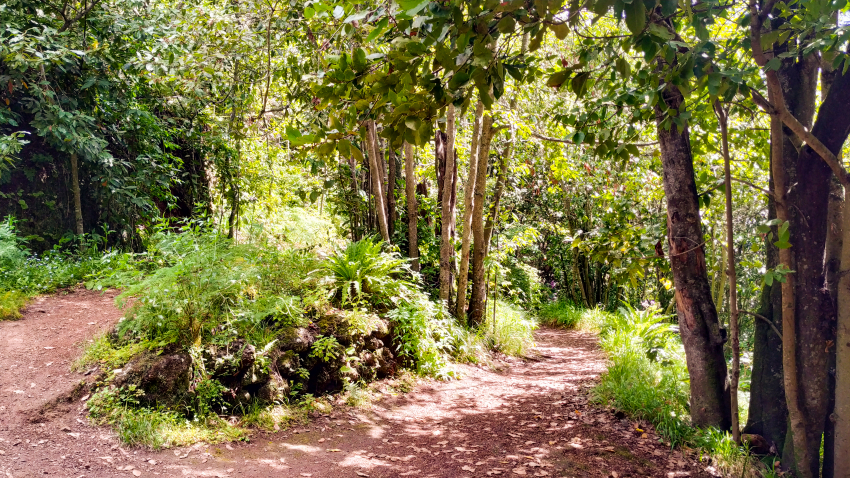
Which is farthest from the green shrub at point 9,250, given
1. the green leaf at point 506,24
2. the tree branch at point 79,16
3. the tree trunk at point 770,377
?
the tree trunk at point 770,377

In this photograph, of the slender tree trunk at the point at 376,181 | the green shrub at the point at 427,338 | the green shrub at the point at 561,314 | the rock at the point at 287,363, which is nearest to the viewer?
the rock at the point at 287,363

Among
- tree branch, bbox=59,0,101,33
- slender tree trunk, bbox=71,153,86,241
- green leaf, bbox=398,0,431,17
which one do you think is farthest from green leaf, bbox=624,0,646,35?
slender tree trunk, bbox=71,153,86,241

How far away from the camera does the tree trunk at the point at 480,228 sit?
769 centimetres

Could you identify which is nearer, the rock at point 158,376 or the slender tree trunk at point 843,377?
the slender tree trunk at point 843,377

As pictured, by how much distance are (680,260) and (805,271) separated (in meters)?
0.87

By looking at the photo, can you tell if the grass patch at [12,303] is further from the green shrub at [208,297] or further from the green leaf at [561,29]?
the green leaf at [561,29]

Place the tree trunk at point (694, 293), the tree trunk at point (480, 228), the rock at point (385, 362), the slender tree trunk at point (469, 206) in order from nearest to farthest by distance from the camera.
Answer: the tree trunk at point (694, 293) → the rock at point (385, 362) → the tree trunk at point (480, 228) → the slender tree trunk at point (469, 206)

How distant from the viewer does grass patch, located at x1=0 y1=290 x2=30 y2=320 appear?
213 inches

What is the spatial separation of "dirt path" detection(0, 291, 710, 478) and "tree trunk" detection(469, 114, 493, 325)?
249 centimetres

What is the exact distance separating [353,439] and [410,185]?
4.40 m

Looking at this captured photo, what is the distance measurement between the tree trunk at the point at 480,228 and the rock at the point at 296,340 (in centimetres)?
359

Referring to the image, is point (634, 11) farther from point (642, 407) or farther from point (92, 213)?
point (92, 213)

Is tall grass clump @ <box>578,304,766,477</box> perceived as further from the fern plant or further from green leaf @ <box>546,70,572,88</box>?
green leaf @ <box>546,70,572,88</box>

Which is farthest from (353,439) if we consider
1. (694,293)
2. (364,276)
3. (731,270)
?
(731,270)
